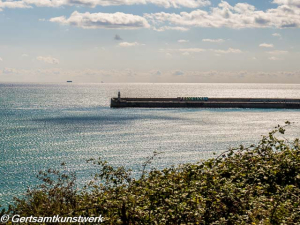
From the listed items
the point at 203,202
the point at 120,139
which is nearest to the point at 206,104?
the point at 120,139

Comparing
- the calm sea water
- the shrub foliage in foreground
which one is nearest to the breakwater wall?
the calm sea water

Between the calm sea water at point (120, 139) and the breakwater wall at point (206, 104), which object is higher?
the breakwater wall at point (206, 104)

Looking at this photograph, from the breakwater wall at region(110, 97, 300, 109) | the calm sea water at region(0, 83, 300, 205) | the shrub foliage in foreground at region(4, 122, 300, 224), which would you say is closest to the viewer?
the shrub foliage in foreground at region(4, 122, 300, 224)

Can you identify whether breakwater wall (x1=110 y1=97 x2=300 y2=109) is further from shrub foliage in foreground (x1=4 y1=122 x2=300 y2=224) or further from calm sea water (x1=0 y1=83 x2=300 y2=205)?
shrub foliage in foreground (x1=4 y1=122 x2=300 y2=224)

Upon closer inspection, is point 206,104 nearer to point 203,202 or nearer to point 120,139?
point 120,139

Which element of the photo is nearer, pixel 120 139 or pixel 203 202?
pixel 203 202

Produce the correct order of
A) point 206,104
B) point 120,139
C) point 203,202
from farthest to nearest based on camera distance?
point 206,104, point 120,139, point 203,202

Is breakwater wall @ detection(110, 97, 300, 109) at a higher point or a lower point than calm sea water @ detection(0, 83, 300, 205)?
higher

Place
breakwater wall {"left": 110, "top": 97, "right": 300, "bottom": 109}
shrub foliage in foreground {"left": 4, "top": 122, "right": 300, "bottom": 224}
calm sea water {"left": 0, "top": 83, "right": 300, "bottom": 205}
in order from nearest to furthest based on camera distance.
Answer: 1. shrub foliage in foreground {"left": 4, "top": 122, "right": 300, "bottom": 224}
2. calm sea water {"left": 0, "top": 83, "right": 300, "bottom": 205}
3. breakwater wall {"left": 110, "top": 97, "right": 300, "bottom": 109}

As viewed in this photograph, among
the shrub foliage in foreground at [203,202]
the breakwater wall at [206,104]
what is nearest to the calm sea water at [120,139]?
the breakwater wall at [206,104]

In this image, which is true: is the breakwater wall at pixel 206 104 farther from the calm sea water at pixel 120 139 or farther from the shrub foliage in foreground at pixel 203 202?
the shrub foliage in foreground at pixel 203 202

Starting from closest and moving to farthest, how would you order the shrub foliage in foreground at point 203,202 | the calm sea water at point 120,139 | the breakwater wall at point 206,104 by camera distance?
1. the shrub foliage in foreground at point 203,202
2. the calm sea water at point 120,139
3. the breakwater wall at point 206,104

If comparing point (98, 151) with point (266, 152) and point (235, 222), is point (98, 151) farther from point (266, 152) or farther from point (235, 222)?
point (235, 222)

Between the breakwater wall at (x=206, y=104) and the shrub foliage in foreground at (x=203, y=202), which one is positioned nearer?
the shrub foliage in foreground at (x=203, y=202)
